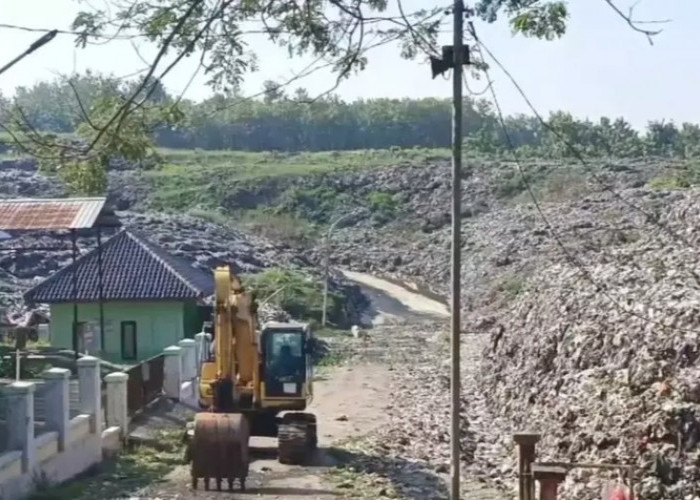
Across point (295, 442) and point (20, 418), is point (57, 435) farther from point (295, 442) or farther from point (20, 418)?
point (295, 442)

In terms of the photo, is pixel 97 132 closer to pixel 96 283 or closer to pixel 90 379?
pixel 90 379

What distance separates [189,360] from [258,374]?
27.9 feet

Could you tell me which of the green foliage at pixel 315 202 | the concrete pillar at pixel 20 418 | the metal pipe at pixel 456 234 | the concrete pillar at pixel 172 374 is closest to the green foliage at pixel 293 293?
the concrete pillar at pixel 172 374

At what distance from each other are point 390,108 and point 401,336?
87795 mm

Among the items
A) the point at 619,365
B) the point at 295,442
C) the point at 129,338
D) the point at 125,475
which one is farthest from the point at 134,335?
the point at 619,365

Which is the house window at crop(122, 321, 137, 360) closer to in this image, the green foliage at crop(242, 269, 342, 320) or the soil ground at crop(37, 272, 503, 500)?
the soil ground at crop(37, 272, 503, 500)

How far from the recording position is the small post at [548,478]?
11.1 m

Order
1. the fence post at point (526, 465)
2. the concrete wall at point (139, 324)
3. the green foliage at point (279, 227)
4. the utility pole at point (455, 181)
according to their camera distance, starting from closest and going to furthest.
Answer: the utility pole at point (455, 181) < the fence post at point (526, 465) < the concrete wall at point (139, 324) < the green foliage at point (279, 227)

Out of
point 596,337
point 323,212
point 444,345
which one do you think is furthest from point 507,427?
point 323,212

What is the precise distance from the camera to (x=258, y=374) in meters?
21.1

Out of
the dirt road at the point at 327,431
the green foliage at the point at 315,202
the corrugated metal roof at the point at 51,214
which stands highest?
the green foliage at the point at 315,202

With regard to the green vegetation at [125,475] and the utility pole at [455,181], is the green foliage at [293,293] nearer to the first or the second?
the green vegetation at [125,475]

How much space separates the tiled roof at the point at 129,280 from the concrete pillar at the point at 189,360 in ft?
15.6

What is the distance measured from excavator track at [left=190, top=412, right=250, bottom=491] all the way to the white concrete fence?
174cm
